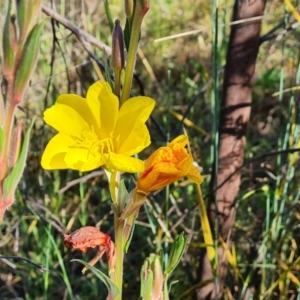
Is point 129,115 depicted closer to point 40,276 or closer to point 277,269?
point 277,269

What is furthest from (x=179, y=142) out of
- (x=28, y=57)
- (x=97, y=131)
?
(x=28, y=57)

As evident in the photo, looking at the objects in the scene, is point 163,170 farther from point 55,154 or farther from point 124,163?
point 55,154

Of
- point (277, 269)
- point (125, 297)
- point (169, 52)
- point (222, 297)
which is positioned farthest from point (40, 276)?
point (169, 52)

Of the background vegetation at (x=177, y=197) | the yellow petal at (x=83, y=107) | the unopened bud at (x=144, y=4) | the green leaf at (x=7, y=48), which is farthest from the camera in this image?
the background vegetation at (x=177, y=197)

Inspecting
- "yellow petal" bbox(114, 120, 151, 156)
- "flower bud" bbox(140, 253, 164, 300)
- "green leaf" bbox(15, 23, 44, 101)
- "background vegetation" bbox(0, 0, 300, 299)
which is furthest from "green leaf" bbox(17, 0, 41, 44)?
"background vegetation" bbox(0, 0, 300, 299)

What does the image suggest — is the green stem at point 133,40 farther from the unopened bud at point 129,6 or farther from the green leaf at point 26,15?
the green leaf at point 26,15

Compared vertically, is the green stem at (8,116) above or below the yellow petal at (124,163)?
above

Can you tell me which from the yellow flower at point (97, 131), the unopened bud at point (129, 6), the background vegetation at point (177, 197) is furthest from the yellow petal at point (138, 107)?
the background vegetation at point (177, 197)
